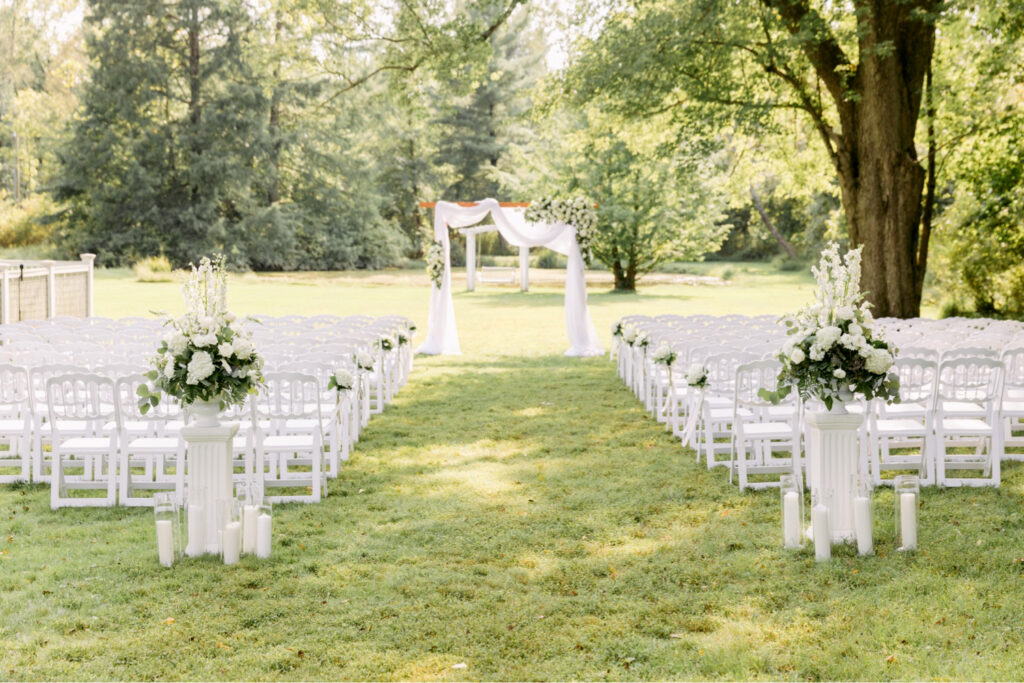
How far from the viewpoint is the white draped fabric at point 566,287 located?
58.3 ft

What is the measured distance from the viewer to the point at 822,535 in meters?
5.72

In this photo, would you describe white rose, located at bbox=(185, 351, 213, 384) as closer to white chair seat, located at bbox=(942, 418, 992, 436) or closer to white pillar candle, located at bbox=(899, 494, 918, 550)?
white pillar candle, located at bbox=(899, 494, 918, 550)

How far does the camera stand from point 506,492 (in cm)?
772

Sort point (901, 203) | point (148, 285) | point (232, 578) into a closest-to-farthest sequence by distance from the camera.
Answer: point (232, 578) < point (901, 203) < point (148, 285)

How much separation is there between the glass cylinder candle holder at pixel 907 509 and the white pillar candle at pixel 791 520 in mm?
581

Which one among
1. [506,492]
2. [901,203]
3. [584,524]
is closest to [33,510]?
[506,492]

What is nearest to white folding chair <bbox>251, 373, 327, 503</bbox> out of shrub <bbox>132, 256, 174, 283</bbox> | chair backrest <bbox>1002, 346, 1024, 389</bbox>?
chair backrest <bbox>1002, 346, 1024, 389</bbox>

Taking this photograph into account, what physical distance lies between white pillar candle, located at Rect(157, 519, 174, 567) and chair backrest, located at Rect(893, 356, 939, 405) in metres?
5.04

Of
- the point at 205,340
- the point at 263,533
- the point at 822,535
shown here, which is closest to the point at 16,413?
the point at 205,340

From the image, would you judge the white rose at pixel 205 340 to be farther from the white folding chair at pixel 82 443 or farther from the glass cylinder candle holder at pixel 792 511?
the glass cylinder candle holder at pixel 792 511

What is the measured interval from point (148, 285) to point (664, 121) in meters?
25.0

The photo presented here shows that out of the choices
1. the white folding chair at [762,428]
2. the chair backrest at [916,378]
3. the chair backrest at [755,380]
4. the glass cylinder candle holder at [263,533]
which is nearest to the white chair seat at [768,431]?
the white folding chair at [762,428]

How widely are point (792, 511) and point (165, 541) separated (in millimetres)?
3733

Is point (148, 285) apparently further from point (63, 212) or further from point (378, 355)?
point (378, 355)
